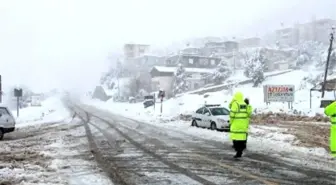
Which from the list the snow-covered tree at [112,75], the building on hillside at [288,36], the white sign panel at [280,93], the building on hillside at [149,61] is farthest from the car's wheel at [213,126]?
the building on hillside at [288,36]

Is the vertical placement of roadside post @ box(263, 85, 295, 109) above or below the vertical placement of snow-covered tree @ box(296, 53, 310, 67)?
below

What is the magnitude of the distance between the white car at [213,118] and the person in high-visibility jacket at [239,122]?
12.2 meters

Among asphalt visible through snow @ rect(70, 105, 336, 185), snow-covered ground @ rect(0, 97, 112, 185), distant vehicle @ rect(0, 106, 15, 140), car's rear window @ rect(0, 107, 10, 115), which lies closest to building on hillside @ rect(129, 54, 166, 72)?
car's rear window @ rect(0, 107, 10, 115)

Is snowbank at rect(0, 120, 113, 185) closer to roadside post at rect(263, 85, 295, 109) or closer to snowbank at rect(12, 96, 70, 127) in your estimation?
snowbank at rect(12, 96, 70, 127)

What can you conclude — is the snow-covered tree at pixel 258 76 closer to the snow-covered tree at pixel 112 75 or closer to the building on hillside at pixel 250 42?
the snow-covered tree at pixel 112 75

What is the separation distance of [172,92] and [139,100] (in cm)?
737

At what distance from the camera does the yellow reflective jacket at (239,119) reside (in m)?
12.9

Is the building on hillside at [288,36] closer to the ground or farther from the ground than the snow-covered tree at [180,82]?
farther from the ground

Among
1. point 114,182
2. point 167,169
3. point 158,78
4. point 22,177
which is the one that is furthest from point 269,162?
point 158,78

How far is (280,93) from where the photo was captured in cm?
4166

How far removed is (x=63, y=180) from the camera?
→ 375 inches

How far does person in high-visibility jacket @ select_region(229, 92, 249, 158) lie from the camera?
42.2 feet

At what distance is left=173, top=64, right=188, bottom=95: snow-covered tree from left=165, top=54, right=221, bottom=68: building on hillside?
16.1 metres

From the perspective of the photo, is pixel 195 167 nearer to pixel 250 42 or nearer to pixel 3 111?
pixel 3 111
